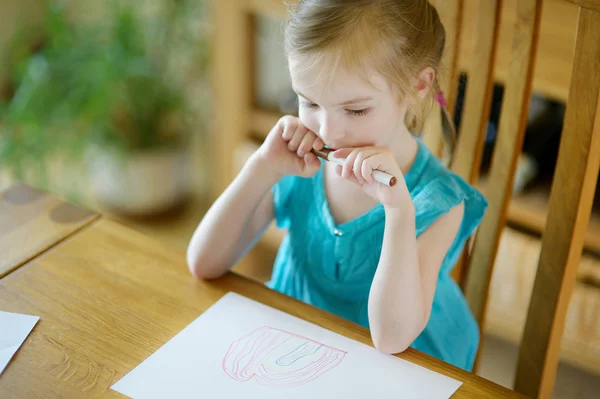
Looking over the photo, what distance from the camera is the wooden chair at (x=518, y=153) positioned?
0.89m

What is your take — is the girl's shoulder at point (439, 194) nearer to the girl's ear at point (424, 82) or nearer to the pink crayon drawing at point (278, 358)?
the girl's ear at point (424, 82)

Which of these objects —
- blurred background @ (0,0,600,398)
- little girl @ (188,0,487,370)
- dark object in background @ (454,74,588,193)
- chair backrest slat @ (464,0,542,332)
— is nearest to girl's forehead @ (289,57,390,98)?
little girl @ (188,0,487,370)

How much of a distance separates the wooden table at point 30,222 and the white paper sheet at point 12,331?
0.10 meters

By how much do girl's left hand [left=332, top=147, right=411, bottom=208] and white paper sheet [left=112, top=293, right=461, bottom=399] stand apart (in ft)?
0.58

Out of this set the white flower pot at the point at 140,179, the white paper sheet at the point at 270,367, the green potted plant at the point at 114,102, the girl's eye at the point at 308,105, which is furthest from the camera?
the white flower pot at the point at 140,179

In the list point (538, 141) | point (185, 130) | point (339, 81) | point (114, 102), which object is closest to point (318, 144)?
point (339, 81)

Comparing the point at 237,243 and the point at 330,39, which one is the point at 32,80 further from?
the point at 330,39

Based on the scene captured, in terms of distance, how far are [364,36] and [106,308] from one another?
18.2 inches

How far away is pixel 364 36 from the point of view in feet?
2.84

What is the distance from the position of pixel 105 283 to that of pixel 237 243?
0.19 meters

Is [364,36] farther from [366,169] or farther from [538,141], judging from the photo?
[538,141]

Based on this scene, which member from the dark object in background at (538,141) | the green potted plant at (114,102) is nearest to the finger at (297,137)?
the dark object in background at (538,141)

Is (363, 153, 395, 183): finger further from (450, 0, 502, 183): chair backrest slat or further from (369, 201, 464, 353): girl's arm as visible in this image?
(450, 0, 502, 183): chair backrest slat

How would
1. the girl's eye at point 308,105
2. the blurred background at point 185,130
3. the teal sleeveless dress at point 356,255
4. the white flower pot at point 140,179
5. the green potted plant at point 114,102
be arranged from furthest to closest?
the white flower pot at point 140,179 → the green potted plant at point 114,102 → the blurred background at point 185,130 → the teal sleeveless dress at point 356,255 → the girl's eye at point 308,105
